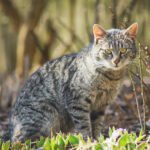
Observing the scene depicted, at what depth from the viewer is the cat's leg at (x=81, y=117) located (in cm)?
720

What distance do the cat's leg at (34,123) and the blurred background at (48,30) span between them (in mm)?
1085

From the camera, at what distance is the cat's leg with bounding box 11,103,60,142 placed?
23.5ft

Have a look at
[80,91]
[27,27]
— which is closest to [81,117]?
[80,91]

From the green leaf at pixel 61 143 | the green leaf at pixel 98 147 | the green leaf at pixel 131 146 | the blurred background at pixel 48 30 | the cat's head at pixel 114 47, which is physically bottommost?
the green leaf at pixel 131 146

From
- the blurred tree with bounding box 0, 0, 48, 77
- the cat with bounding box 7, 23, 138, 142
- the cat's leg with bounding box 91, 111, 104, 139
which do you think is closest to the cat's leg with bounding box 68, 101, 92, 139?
the cat with bounding box 7, 23, 138, 142

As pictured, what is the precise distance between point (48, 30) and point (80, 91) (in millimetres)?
8465

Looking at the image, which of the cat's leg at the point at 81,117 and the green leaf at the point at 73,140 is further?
the cat's leg at the point at 81,117

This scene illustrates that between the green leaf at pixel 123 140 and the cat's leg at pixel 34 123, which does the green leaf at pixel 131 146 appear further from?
the cat's leg at pixel 34 123

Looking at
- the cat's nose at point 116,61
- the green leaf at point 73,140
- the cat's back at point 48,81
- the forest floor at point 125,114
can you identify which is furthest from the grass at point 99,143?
the forest floor at point 125,114

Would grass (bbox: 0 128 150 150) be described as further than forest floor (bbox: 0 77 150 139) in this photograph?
No

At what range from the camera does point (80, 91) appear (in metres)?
7.16

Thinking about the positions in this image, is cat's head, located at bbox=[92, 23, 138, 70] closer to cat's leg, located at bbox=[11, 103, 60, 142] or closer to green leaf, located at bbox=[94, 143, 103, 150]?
cat's leg, located at bbox=[11, 103, 60, 142]

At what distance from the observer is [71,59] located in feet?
25.0

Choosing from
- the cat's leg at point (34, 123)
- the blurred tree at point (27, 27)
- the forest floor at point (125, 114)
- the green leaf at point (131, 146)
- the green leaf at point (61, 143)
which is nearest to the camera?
the green leaf at point (131, 146)
